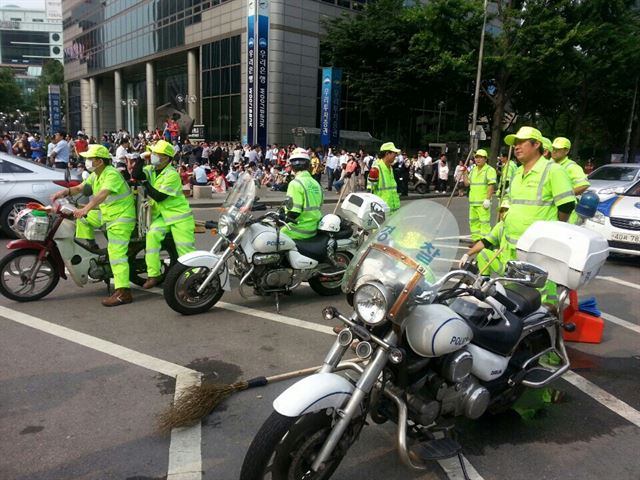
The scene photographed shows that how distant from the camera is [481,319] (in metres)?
3.24

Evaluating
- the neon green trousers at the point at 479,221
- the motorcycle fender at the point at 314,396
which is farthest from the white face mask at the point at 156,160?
the neon green trousers at the point at 479,221

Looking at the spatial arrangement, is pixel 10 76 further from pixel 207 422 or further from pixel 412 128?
pixel 207 422

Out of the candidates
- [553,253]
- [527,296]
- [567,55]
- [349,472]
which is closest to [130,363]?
[349,472]

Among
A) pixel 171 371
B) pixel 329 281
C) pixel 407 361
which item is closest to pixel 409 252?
pixel 407 361

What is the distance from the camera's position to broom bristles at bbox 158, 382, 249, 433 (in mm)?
3414

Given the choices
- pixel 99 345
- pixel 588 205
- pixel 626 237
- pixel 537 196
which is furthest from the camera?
pixel 626 237

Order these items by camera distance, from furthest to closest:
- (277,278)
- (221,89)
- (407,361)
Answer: (221,89)
(277,278)
(407,361)

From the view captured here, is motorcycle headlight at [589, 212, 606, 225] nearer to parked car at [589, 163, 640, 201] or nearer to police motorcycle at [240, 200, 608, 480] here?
parked car at [589, 163, 640, 201]

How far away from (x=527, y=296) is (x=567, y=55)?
2580cm

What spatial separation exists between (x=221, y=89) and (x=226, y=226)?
1227 inches

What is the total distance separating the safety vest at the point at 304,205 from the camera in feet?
19.0

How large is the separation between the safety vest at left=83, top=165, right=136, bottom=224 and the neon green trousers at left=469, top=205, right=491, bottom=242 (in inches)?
224

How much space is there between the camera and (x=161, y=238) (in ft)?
19.7

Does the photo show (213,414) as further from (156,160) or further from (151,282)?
(156,160)
